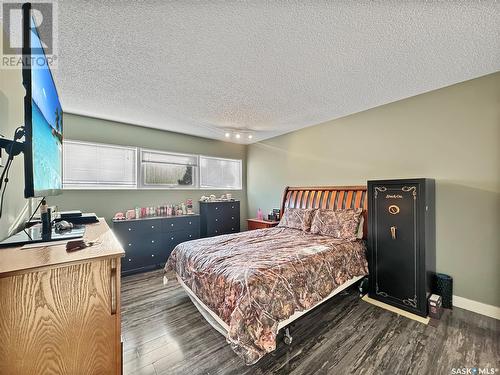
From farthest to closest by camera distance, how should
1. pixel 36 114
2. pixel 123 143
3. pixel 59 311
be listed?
pixel 123 143 < pixel 36 114 < pixel 59 311

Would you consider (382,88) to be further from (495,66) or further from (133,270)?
(133,270)

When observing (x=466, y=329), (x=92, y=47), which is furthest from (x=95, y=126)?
(x=466, y=329)

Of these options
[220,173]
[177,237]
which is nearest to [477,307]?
[177,237]

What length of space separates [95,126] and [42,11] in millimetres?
2512

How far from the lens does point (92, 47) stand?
72.1 inches

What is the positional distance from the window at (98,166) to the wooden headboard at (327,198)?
317cm

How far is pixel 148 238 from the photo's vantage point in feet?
12.2

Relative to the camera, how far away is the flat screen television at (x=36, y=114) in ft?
2.95

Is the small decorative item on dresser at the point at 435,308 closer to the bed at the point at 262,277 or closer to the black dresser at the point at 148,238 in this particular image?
the bed at the point at 262,277

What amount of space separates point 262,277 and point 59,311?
131cm

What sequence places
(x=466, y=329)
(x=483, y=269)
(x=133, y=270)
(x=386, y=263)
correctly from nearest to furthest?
1. (x=466, y=329)
2. (x=483, y=269)
3. (x=386, y=263)
4. (x=133, y=270)

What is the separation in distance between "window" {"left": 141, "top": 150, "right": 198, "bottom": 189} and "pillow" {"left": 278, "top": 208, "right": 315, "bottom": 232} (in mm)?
2302

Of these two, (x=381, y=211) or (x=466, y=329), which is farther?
(x=381, y=211)

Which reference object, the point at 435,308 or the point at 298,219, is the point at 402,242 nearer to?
the point at 435,308
